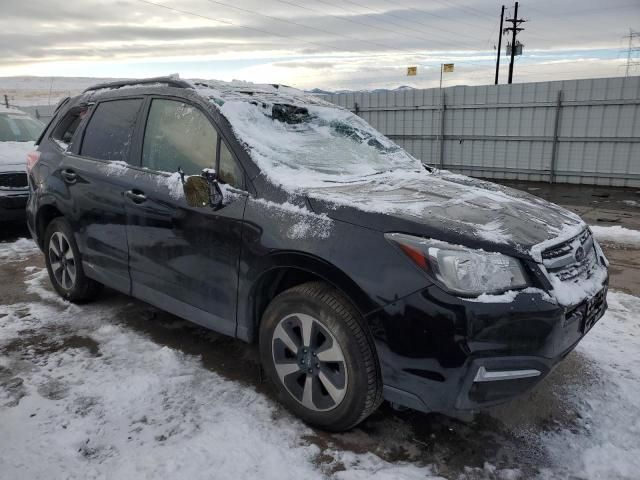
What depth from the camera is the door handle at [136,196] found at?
10.8 ft

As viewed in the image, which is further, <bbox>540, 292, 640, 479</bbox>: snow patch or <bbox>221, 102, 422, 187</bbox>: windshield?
<bbox>221, 102, 422, 187</bbox>: windshield

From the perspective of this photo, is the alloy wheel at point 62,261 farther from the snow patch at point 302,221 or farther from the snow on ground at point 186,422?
the snow patch at point 302,221

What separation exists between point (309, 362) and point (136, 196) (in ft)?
5.45

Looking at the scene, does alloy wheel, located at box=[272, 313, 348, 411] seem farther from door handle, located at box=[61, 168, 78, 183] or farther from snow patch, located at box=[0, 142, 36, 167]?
snow patch, located at box=[0, 142, 36, 167]

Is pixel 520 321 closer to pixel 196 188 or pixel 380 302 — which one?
pixel 380 302

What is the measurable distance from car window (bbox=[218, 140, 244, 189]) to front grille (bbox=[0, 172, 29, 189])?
507 cm

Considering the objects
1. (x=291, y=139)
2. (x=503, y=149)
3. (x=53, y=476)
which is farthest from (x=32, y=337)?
(x=503, y=149)

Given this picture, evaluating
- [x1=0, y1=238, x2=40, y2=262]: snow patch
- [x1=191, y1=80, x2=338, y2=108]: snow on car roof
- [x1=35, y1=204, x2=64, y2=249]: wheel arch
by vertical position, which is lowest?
[x1=0, y1=238, x2=40, y2=262]: snow patch

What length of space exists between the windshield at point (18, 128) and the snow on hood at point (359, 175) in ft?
19.5

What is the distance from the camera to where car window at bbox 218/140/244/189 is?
2828 millimetres

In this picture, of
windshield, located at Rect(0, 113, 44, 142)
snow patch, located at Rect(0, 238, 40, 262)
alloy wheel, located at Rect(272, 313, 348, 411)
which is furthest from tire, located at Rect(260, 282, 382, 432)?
windshield, located at Rect(0, 113, 44, 142)

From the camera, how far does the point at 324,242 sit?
7.81 ft

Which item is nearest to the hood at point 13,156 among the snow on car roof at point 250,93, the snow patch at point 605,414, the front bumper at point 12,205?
the front bumper at point 12,205

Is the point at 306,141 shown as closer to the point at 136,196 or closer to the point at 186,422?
the point at 136,196
